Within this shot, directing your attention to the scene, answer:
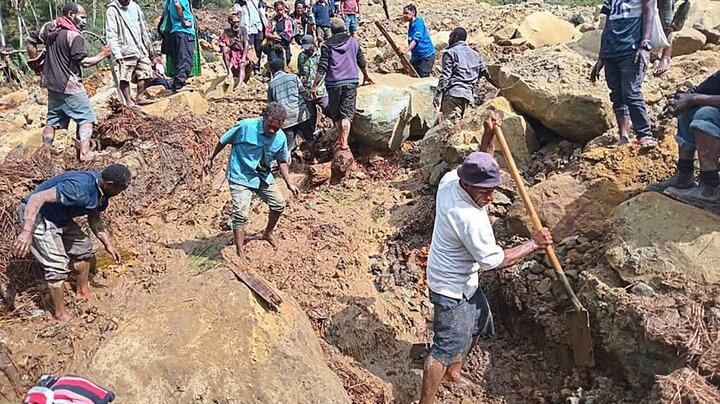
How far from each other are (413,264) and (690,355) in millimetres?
2655

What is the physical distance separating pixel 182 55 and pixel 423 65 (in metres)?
3.66

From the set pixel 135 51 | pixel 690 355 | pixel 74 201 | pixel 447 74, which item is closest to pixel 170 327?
pixel 74 201

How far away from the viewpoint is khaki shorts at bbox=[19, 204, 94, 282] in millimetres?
4508

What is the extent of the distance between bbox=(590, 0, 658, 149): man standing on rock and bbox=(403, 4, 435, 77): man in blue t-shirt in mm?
4265

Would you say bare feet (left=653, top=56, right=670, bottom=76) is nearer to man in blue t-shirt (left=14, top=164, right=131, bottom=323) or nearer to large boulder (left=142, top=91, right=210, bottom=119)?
man in blue t-shirt (left=14, top=164, right=131, bottom=323)

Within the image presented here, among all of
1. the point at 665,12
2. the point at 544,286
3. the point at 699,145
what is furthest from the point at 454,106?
the point at 699,145

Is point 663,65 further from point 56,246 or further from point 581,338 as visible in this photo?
point 56,246

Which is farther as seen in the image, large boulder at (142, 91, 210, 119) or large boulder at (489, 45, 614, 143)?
large boulder at (142, 91, 210, 119)

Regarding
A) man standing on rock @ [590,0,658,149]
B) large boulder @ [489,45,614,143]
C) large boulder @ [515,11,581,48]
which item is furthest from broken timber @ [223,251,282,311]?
large boulder @ [515,11,581,48]

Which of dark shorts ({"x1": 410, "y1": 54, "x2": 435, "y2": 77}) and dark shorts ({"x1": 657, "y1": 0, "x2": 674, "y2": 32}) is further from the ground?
dark shorts ({"x1": 657, "y1": 0, "x2": 674, "y2": 32})

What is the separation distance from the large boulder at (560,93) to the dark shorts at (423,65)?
294 centimetres

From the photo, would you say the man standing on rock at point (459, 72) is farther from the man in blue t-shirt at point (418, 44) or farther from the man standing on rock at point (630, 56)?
the man standing on rock at point (630, 56)

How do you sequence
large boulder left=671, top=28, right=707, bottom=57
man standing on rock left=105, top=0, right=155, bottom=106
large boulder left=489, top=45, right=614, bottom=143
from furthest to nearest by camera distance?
man standing on rock left=105, top=0, right=155, bottom=106 < large boulder left=671, top=28, right=707, bottom=57 < large boulder left=489, top=45, right=614, bottom=143

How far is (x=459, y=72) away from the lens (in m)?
6.77
